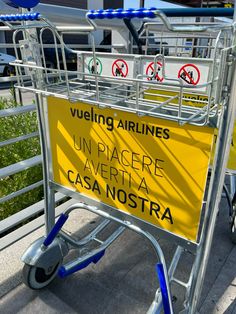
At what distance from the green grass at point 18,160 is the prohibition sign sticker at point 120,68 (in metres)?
1.30

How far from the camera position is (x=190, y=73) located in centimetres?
132

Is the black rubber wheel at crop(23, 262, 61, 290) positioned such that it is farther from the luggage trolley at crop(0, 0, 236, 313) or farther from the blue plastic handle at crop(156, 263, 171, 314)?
the blue plastic handle at crop(156, 263, 171, 314)

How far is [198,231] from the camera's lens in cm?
110

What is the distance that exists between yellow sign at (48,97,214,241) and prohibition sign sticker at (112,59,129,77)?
Result: 40 cm

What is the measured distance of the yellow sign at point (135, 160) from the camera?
3.34 feet

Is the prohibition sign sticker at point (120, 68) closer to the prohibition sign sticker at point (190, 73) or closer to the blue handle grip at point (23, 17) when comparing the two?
the prohibition sign sticker at point (190, 73)

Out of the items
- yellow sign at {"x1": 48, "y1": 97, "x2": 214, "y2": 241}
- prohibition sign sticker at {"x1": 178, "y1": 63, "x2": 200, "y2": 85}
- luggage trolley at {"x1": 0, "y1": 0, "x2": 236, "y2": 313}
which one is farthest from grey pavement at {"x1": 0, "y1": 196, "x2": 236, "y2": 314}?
prohibition sign sticker at {"x1": 178, "y1": 63, "x2": 200, "y2": 85}

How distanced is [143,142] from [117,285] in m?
1.04

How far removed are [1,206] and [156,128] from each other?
5.69ft

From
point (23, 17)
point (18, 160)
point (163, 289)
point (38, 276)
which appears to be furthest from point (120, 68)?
point (18, 160)

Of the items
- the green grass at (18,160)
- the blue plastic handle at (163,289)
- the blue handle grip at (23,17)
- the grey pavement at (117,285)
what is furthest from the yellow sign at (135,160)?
the green grass at (18,160)

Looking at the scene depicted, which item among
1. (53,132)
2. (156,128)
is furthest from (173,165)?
(53,132)

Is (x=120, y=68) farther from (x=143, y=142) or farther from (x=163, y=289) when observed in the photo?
(x=163, y=289)

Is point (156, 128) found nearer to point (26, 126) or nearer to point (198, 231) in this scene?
point (198, 231)
